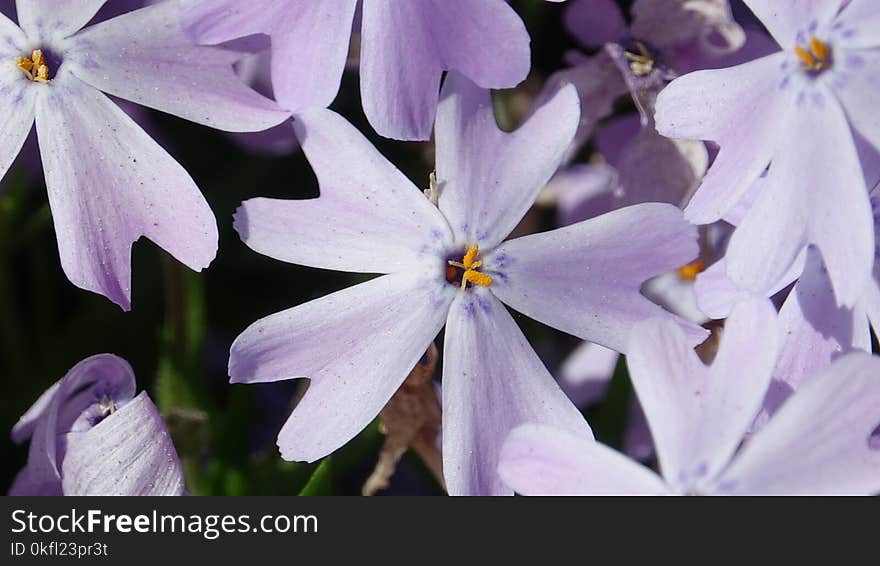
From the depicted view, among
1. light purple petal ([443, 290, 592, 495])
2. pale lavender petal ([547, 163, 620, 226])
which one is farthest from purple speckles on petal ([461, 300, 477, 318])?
pale lavender petal ([547, 163, 620, 226])

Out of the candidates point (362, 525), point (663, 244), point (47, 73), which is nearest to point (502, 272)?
point (663, 244)

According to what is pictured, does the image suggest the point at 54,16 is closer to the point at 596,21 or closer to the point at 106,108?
the point at 106,108

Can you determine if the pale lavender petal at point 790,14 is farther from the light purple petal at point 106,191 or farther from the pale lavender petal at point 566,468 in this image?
the light purple petal at point 106,191

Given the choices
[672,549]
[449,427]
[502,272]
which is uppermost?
[502,272]

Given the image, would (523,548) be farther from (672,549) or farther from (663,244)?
(663,244)

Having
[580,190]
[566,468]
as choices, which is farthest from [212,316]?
[566,468]

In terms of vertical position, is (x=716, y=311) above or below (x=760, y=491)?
above
